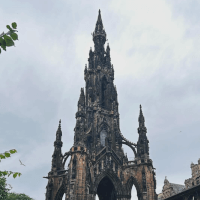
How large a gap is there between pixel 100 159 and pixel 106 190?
20.0 feet

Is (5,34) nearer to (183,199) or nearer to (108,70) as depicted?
(183,199)

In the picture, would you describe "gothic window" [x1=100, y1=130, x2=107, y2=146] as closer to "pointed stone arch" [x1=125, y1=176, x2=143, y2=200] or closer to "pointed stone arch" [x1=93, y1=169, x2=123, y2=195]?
"pointed stone arch" [x1=93, y1=169, x2=123, y2=195]

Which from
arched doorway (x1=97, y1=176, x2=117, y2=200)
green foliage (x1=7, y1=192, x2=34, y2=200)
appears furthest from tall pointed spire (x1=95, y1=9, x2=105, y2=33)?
green foliage (x1=7, y1=192, x2=34, y2=200)

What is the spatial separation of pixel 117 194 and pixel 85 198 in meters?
6.33

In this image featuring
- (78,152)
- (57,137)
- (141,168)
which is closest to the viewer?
(78,152)

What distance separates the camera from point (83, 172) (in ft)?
118

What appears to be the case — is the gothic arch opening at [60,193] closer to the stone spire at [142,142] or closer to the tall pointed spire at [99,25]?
the stone spire at [142,142]

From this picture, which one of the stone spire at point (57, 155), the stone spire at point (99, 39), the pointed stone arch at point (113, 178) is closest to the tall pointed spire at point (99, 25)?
the stone spire at point (99, 39)

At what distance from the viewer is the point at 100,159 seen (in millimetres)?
40750

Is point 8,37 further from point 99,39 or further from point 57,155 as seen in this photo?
point 99,39

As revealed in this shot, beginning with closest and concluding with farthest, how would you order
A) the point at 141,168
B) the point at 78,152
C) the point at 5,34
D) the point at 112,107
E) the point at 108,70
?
the point at 5,34 → the point at 78,152 → the point at 141,168 → the point at 112,107 → the point at 108,70

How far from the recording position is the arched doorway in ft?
137

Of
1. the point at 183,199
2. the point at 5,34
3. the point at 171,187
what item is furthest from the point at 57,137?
the point at 5,34

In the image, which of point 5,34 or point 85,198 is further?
point 85,198
